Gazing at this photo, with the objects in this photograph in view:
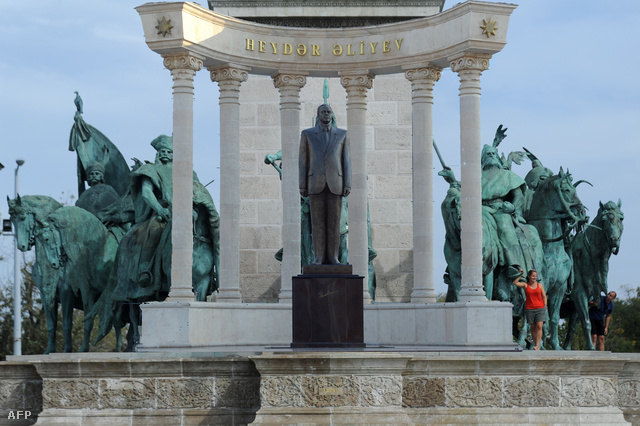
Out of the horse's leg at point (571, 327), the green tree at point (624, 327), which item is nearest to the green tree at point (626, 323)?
the green tree at point (624, 327)

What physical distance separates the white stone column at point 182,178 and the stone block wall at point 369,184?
6.73 metres

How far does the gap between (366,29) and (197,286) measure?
9.62 metres

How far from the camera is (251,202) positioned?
4316 cm

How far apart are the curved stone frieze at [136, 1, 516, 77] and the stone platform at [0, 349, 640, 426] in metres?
11.6

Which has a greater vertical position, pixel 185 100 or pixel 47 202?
pixel 185 100

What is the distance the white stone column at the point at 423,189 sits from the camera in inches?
1503

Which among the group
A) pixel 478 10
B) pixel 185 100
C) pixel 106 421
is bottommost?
pixel 106 421

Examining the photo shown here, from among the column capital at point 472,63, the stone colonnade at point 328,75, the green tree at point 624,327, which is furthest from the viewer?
the green tree at point 624,327

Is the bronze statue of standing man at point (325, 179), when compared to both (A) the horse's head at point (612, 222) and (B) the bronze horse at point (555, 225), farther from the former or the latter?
(A) the horse's head at point (612, 222)

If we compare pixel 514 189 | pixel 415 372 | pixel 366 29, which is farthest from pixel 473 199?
pixel 415 372

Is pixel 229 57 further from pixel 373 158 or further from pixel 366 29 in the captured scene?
pixel 373 158

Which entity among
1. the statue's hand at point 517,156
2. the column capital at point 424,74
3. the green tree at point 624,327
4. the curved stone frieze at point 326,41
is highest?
the curved stone frieze at point 326,41

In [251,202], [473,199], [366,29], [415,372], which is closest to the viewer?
[415,372]

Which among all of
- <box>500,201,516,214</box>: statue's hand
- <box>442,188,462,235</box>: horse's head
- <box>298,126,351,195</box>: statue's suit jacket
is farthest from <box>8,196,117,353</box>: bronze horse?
<box>500,201,516,214</box>: statue's hand
